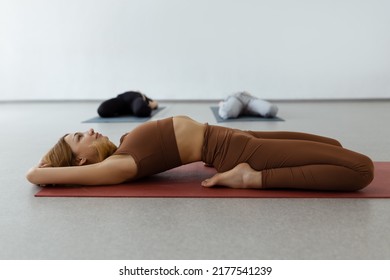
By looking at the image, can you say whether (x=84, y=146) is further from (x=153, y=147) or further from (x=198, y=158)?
(x=198, y=158)

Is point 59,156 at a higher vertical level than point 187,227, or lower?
higher

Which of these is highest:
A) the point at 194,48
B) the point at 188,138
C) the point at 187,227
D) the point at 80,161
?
the point at 194,48

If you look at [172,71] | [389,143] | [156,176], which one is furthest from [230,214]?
[172,71]

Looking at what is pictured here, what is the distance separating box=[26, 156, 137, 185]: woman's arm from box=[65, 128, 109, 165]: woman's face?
0.05 meters

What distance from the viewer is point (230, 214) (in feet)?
4.85

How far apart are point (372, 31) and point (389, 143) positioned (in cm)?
363

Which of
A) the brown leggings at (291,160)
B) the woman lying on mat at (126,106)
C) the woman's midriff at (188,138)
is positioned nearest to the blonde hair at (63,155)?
the woman's midriff at (188,138)

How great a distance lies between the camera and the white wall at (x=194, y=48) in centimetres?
578

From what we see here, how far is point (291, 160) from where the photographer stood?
5.46 ft

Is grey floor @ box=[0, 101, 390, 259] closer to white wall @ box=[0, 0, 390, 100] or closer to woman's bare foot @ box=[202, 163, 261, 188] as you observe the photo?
woman's bare foot @ box=[202, 163, 261, 188]

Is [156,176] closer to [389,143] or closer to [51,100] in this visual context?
[389,143]

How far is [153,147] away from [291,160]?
0.62 metres

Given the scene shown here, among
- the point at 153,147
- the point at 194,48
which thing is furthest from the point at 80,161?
the point at 194,48

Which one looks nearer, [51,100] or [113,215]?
[113,215]
